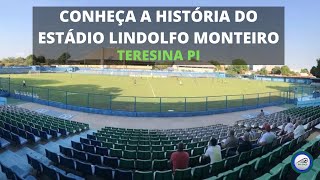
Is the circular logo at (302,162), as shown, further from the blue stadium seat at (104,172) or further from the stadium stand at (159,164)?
the blue stadium seat at (104,172)

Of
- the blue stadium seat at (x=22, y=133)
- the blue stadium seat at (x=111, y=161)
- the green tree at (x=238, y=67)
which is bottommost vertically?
the blue stadium seat at (x=111, y=161)

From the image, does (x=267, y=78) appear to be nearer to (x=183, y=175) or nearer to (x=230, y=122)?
(x=230, y=122)

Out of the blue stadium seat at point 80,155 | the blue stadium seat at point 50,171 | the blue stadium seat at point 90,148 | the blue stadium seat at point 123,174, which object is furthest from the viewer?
the blue stadium seat at point 90,148

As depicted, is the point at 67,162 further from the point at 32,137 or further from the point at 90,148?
the point at 32,137

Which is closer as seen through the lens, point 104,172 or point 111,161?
point 104,172

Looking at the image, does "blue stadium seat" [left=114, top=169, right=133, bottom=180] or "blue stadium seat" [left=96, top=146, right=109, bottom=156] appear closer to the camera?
"blue stadium seat" [left=114, top=169, right=133, bottom=180]

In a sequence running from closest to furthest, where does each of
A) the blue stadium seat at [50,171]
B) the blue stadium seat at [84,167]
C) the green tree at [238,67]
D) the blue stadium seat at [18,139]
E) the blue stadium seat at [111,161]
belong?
the blue stadium seat at [50,171] < the blue stadium seat at [84,167] < the blue stadium seat at [111,161] < the blue stadium seat at [18,139] < the green tree at [238,67]

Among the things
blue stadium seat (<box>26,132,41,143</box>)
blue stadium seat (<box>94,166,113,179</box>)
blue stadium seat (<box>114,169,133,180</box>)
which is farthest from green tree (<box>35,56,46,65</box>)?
blue stadium seat (<box>114,169,133,180</box>)

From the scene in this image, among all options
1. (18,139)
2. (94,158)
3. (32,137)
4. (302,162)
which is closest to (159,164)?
(94,158)

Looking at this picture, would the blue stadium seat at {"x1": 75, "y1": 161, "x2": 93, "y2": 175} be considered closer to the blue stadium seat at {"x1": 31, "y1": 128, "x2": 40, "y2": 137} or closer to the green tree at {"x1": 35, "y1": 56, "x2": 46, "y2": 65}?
the blue stadium seat at {"x1": 31, "y1": 128, "x2": 40, "y2": 137}

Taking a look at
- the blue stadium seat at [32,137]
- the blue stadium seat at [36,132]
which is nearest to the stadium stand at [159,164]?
the blue stadium seat at [32,137]

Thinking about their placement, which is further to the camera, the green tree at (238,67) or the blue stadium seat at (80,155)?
the green tree at (238,67)

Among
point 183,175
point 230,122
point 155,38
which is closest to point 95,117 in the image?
point 230,122

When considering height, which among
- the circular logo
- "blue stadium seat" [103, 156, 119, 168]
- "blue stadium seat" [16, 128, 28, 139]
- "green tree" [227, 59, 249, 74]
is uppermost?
"green tree" [227, 59, 249, 74]
